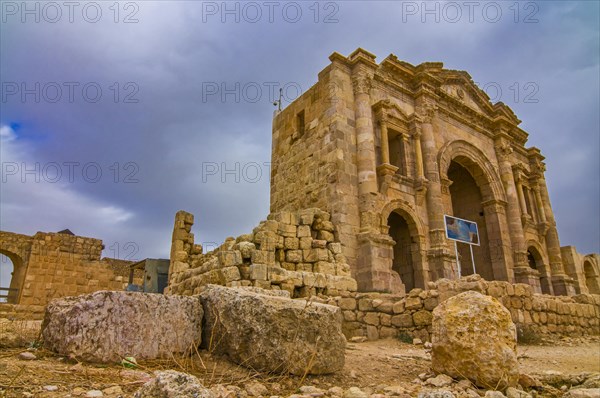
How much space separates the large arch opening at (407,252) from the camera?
Answer: 1220 centimetres

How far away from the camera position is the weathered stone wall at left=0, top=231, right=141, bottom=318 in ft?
48.5

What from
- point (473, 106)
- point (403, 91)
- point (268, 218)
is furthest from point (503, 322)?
point (473, 106)

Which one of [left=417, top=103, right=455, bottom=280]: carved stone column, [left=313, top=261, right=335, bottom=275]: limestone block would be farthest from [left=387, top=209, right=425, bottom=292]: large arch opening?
[left=313, top=261, right=335, bottom=275]: limestone block

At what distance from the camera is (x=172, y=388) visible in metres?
2.09

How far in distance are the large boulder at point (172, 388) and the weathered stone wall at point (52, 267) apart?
14370mm

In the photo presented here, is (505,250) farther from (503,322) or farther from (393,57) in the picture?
(503,322)

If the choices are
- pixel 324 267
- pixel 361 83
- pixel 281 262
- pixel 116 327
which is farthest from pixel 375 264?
pixel 116 327

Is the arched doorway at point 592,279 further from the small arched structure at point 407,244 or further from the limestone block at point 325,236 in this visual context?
the limestone block at point 325,236

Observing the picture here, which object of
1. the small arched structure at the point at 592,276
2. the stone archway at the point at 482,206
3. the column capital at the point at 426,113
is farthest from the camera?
the small arched structure at the point at 592,276

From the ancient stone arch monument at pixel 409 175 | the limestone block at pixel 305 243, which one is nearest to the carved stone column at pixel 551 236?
the ancient stone arch monument at pixel 409 175

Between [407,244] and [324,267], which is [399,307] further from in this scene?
[407,244]

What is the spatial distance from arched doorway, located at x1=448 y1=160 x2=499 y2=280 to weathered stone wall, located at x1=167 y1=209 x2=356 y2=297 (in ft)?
27.1

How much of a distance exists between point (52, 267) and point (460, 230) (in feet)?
49.0

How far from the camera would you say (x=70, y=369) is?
2604mm
